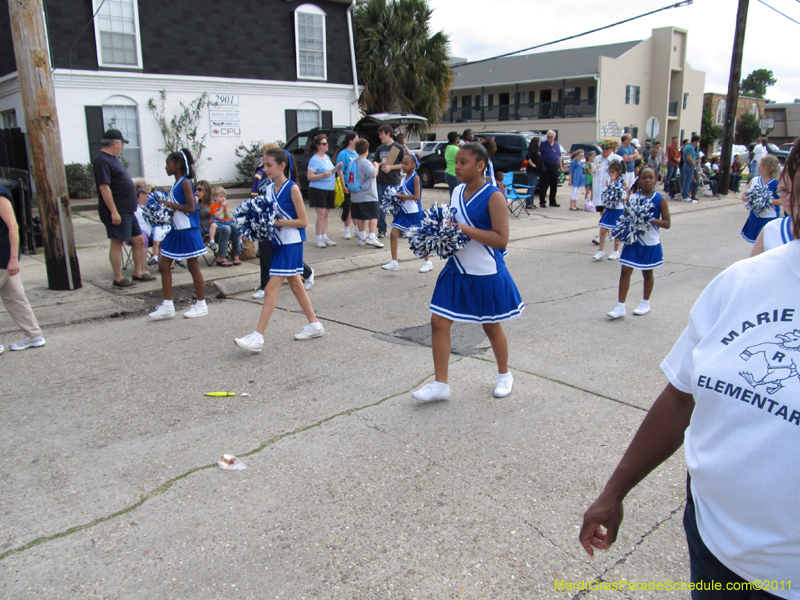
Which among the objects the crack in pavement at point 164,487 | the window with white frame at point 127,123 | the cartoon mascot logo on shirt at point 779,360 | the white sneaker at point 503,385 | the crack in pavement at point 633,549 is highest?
the window with white frame at point 127,123

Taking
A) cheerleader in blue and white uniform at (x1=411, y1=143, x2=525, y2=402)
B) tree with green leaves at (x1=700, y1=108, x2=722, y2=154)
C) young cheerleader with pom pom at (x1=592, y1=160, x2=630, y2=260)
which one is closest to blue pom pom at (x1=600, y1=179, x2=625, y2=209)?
young cheerleader with pom pom at (x1=592, y1=160, x2=630, y2=260)

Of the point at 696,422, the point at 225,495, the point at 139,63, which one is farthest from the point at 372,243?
the point at 139,63

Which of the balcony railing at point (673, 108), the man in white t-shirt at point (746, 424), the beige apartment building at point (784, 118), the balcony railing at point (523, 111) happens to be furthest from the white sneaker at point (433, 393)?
the beige apartment building at point (784, 118)

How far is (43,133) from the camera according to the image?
7230mm

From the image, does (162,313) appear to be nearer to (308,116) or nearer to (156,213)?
(156,213)

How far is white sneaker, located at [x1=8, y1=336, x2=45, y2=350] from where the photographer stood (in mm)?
5676

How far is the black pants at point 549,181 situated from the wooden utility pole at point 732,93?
627 cm

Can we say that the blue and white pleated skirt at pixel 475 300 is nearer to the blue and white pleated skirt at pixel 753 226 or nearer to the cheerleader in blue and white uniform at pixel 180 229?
the cheerleader in blue and white uniform at pixel 180 229

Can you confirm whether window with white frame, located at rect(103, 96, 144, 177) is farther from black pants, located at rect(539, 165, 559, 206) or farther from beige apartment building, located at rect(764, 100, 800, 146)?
beige apartment building, located at rect(764, 100, 800, 146)

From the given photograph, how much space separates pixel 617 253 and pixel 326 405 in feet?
22.7

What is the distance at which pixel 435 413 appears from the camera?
4.22 metres

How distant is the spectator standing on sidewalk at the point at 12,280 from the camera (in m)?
5.36

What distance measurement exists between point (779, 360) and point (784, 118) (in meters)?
76.7

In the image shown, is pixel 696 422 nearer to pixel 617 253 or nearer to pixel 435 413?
pixel 435 413
